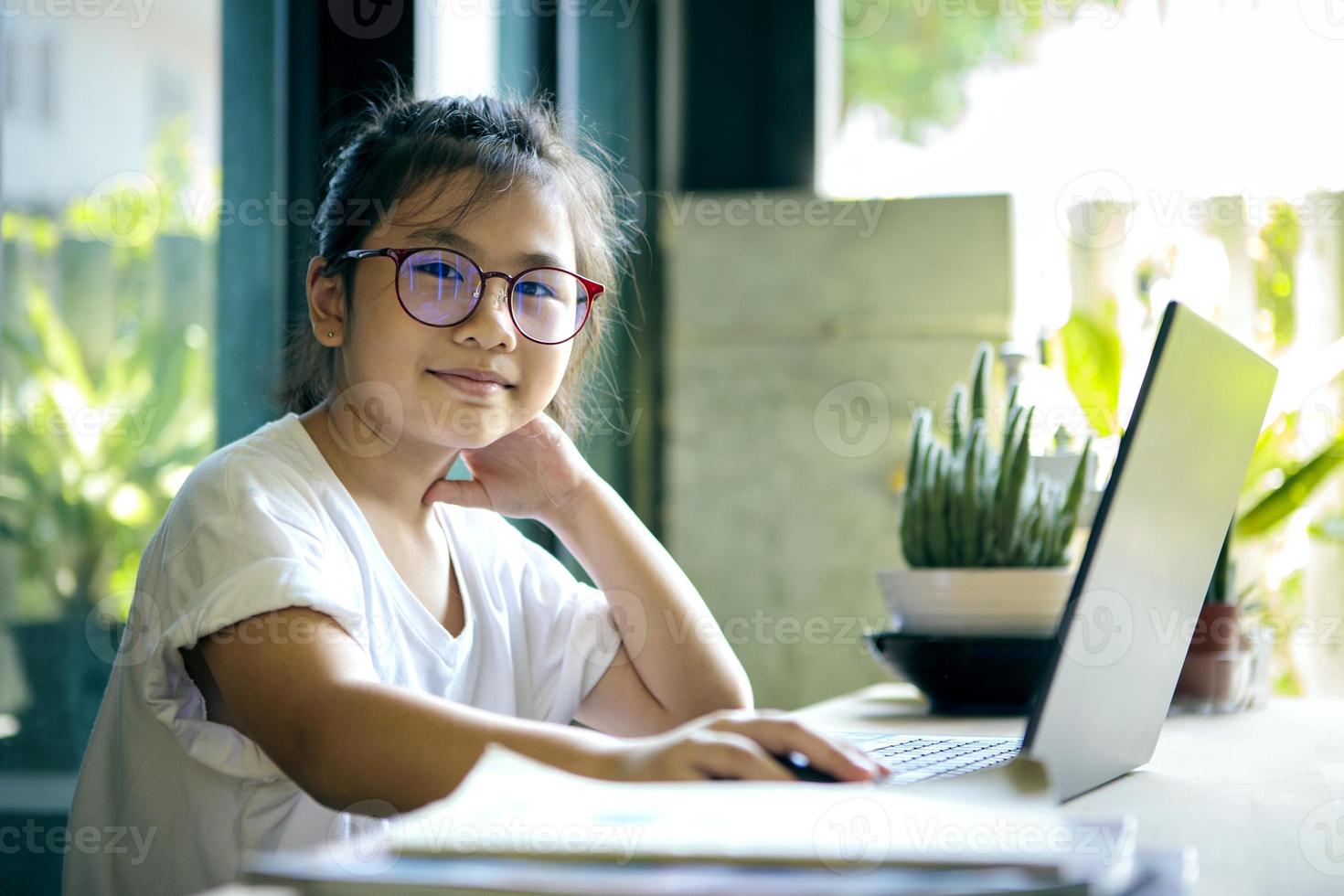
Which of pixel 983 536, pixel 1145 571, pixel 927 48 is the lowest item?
pixel 983 536

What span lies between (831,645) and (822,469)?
0.35m

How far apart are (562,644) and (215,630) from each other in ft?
1.55

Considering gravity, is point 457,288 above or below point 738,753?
above

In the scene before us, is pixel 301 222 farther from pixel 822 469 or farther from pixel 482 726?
pixel 822 469

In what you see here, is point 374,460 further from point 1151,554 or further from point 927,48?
point 927,48

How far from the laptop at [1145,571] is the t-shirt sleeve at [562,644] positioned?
34 cm

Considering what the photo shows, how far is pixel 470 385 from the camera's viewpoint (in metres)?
1.14

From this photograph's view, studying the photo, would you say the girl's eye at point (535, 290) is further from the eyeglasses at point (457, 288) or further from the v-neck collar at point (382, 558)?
the v-neck collar at point (382, 558)

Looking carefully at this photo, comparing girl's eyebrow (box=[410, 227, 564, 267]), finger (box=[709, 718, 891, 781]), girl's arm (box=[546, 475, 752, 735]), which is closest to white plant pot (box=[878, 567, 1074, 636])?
girl's arm (box=[546, 475, 752, 735])

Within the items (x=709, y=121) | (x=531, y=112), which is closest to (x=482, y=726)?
(x=531, y=112)

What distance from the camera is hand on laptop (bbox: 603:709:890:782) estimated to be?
0.62 m

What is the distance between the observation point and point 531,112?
130cm

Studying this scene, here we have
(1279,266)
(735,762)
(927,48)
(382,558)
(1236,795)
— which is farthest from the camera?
(927,48)

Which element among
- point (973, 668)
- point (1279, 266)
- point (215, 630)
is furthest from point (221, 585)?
point (1279, 266)
